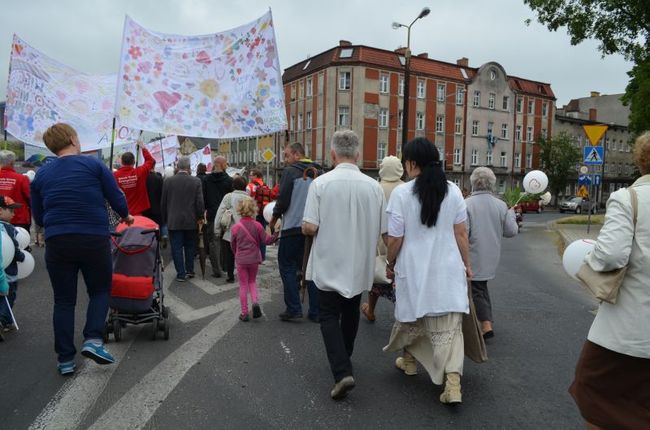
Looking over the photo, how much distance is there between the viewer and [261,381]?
13.2 ft

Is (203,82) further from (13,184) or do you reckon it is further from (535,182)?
(535,182)

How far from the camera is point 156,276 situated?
560 centimetres

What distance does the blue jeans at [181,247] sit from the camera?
7.97 metres

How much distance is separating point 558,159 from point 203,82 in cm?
5805

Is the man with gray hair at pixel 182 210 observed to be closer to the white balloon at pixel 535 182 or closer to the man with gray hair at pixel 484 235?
the man with gray hair at pixel 484 235

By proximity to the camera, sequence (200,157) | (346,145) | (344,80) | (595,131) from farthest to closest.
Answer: (344,80), (200,157), (595,131), (346,145)

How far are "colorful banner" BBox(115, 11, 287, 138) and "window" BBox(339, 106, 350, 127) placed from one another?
4292 cm

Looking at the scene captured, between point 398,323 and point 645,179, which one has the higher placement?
point 645,179

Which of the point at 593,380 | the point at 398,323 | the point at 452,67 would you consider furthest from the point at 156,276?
the point at 452,67

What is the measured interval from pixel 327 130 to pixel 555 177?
27.3 m

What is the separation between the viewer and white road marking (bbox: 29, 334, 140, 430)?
3.29 m

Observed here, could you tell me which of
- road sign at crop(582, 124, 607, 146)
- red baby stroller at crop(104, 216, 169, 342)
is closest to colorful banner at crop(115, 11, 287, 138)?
red baby stroller at crop(104, 216, 169, 342)

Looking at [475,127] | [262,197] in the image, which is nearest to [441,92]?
[475,127]

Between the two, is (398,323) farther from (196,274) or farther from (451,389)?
(196,274)
